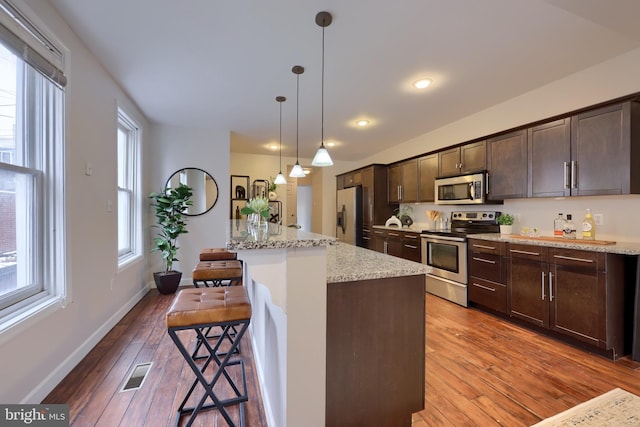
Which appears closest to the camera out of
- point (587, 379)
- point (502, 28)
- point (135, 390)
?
point (135, 390)

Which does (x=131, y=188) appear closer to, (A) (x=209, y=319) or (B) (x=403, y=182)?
(A) (x=209, y=319)

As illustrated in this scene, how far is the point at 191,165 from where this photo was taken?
4363mm

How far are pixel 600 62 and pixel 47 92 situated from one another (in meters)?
4.62

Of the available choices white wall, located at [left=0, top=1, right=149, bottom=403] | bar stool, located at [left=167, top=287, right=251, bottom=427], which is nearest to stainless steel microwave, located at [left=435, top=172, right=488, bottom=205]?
bar stool, located at [left=167, top=287, right=251, bottom=427]

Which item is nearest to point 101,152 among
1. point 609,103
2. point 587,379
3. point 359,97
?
point 359,97

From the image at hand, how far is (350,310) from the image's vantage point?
1.32 metres

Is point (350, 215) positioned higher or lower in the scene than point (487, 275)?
higher

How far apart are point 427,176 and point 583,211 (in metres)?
2.01

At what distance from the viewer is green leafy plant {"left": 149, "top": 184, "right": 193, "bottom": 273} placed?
3914mm

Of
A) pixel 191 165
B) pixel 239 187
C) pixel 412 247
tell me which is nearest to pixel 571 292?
pixel 412 247

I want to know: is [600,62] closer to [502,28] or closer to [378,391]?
[502,28]

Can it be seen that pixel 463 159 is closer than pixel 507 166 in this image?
No

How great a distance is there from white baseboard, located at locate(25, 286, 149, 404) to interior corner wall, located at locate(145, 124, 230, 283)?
4.46 ft

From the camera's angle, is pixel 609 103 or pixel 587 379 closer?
pixel 587 379
